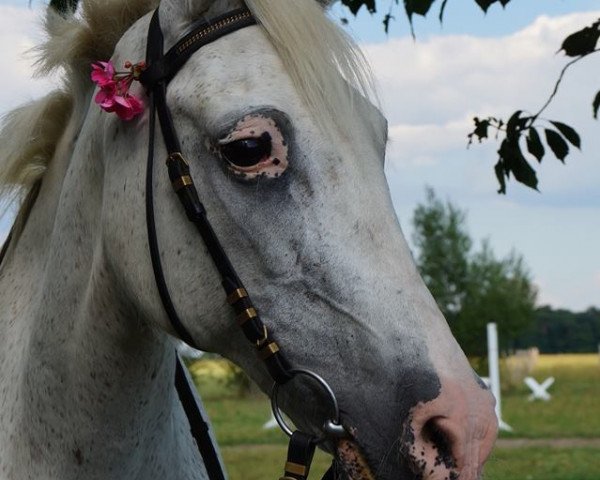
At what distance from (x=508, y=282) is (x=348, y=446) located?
49.5m

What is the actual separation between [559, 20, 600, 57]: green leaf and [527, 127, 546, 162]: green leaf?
337mm

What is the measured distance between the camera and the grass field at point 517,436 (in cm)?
1140

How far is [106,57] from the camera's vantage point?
9.21 feet

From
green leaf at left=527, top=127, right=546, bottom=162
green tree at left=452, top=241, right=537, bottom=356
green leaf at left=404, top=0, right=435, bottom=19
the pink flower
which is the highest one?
green leaf at left=404, top=0, right=435, bottom=19

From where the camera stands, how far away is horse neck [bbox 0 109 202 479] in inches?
102

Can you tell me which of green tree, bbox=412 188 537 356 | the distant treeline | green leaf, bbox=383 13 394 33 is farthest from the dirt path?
the distant treeline

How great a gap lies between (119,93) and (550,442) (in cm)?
1398

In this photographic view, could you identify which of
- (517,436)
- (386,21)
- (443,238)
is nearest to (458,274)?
(443,238)

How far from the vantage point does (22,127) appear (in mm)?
2943

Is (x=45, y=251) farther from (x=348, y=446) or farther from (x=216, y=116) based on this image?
(x=348, y=446)

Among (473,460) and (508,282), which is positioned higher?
(473,460)

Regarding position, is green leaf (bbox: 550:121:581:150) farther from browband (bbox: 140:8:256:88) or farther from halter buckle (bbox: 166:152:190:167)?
halter buckle (bbox: 166:152:190:167)

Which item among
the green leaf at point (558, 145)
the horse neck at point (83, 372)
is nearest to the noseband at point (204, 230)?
the horse neck at point (83, 372)

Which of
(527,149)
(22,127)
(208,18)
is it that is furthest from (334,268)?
(527,149)
